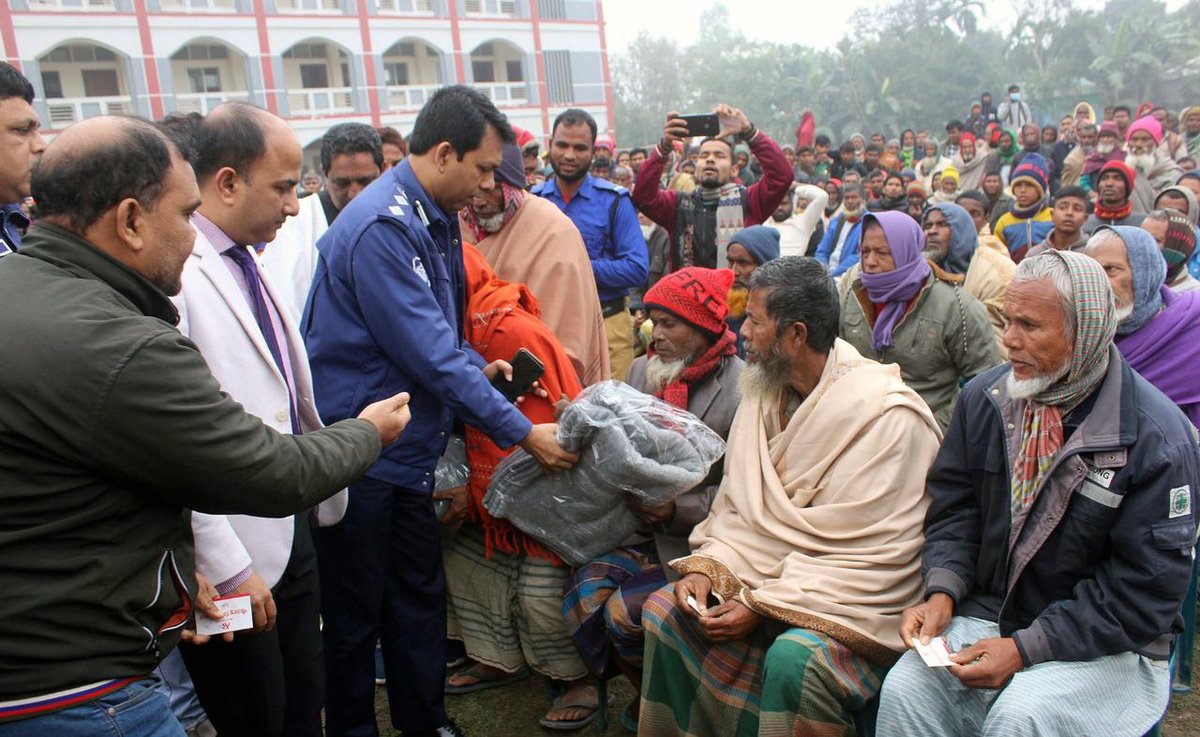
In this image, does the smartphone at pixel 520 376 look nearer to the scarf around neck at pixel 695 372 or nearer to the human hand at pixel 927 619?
the scarf around neck at pixel 695 372

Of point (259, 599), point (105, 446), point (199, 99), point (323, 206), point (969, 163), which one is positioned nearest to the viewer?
point (105, 446)

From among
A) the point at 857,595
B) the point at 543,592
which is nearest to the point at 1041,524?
the point at 857,595

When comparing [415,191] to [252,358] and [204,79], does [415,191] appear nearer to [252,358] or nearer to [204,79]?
[252,358]

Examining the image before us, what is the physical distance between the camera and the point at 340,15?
31.9 meters

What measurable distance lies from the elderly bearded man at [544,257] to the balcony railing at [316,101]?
3011 cm

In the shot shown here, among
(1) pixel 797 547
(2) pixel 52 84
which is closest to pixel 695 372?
(1) pixel 797 547

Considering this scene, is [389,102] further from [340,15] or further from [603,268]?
[603,268]

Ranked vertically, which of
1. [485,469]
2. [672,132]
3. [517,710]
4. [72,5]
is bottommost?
[517,710]

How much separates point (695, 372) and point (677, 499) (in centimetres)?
53

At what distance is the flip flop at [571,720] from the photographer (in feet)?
11.3

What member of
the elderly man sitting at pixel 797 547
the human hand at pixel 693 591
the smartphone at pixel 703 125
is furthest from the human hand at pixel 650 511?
the smartphone at pixel 703 125

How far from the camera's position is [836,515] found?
115 inches

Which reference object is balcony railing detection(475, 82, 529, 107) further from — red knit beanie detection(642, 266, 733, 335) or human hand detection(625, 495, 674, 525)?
human hand detection(625, 495, 674, 525)

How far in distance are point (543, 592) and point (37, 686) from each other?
207cm
